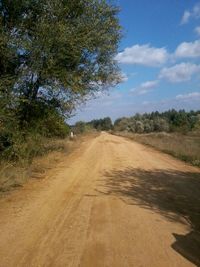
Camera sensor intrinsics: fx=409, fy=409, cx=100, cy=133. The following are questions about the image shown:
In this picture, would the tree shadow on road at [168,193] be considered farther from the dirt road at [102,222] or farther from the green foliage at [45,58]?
the green foliage at [45,58]

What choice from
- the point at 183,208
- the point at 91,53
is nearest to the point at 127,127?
the point at 91,53

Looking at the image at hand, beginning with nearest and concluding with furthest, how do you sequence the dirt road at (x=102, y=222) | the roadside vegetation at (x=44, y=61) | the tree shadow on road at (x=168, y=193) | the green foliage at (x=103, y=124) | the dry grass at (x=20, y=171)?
1. the dirt road at (x=102, y=222)
2. the tree shadow on road at (x=168, y=193)
3. the dry grass at (x=20, y=171)
4. the roadside vegetation at (x=44, y=61)
5. the green foliage at (x=103, y=124)

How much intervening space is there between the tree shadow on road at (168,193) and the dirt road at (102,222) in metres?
0.02

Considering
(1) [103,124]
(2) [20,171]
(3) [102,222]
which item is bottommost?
(3) [102,222]

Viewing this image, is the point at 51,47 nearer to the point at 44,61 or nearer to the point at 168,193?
the point at 44,61

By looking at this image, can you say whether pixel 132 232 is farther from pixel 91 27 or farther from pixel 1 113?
pixel 91 27

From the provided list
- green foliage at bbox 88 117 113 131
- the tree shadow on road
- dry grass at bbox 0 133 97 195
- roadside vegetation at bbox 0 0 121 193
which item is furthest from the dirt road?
green foliage at bbox 88 117 113 131

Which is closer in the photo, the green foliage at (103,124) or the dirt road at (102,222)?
the dirt road at (102,222)

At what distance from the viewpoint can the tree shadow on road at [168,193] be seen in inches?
299

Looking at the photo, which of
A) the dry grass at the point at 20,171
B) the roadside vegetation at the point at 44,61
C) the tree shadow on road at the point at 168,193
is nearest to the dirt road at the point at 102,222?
the tree shadow on road at the point at 168,193

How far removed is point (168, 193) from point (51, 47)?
8.65m

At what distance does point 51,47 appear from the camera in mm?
17500

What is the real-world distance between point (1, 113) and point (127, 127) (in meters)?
109

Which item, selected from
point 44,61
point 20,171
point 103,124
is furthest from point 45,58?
point 103,124
